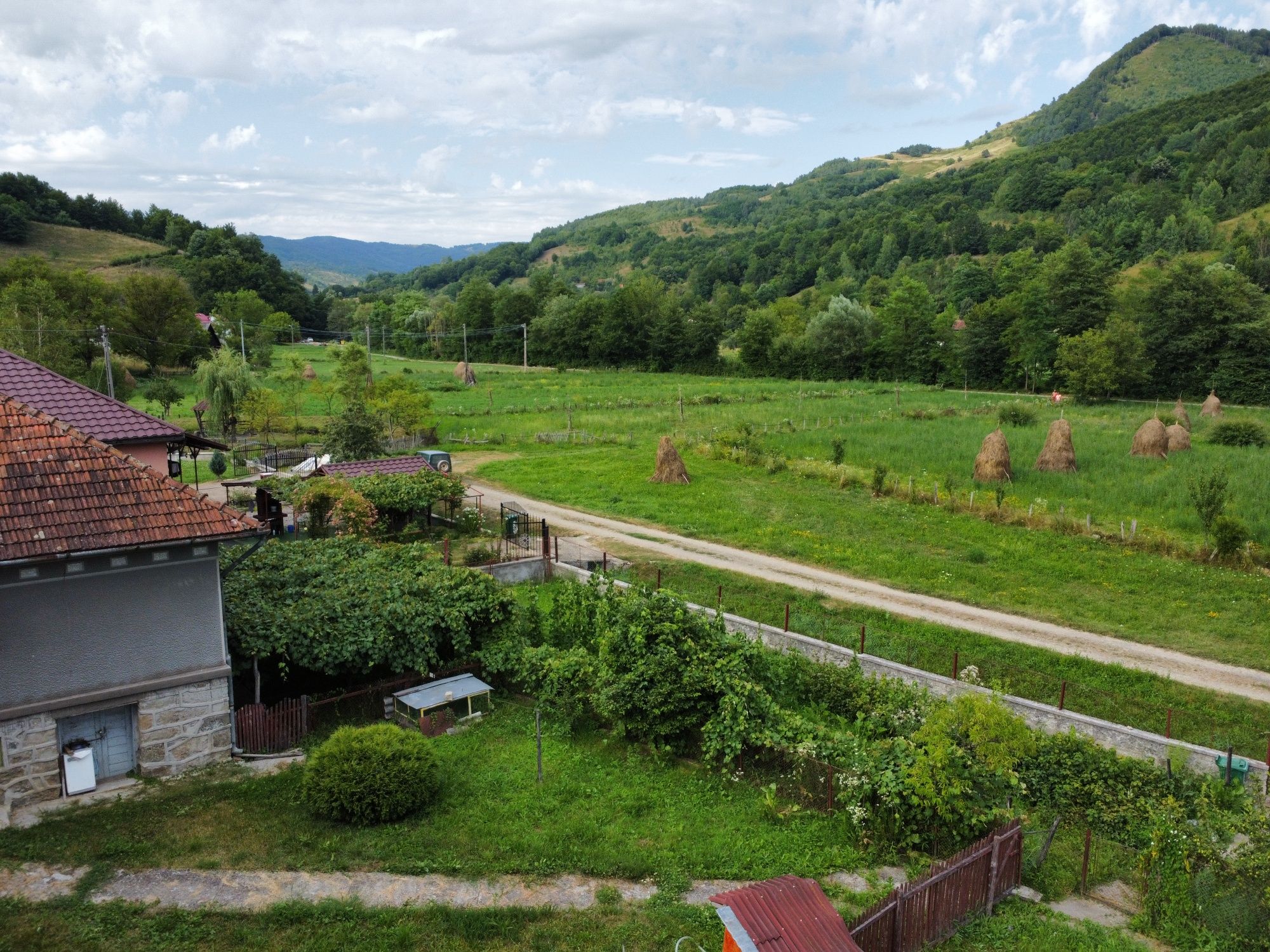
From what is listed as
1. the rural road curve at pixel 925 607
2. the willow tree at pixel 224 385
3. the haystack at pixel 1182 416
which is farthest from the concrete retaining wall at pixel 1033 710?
the haystack at pixel 1182 416

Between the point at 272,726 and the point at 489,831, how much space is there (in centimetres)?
432

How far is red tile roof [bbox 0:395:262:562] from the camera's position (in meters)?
10.5

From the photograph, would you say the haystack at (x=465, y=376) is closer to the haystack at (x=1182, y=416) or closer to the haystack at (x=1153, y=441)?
the haystack at (x=1153, y=441)

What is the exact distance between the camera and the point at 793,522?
26641 mm

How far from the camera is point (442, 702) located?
13.7m

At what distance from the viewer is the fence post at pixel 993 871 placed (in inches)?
369

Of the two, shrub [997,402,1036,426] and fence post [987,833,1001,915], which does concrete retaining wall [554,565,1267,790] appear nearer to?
fence post [987,833,1001,915]

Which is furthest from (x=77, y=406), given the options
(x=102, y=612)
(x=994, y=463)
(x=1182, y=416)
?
(x=1182, y=416)

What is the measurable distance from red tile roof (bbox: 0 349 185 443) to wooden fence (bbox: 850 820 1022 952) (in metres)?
14.1

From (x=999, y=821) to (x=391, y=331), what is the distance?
121 m

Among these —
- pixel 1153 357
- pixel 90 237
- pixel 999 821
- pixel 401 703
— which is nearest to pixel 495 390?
pixel 1153 357

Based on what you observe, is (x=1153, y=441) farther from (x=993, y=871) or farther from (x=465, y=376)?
(x=465, y=376)

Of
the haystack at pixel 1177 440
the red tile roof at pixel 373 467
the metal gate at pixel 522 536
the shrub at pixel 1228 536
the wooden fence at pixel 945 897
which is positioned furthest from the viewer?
the haystack at pixel 1177 440

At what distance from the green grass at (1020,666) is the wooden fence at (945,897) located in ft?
12.4
